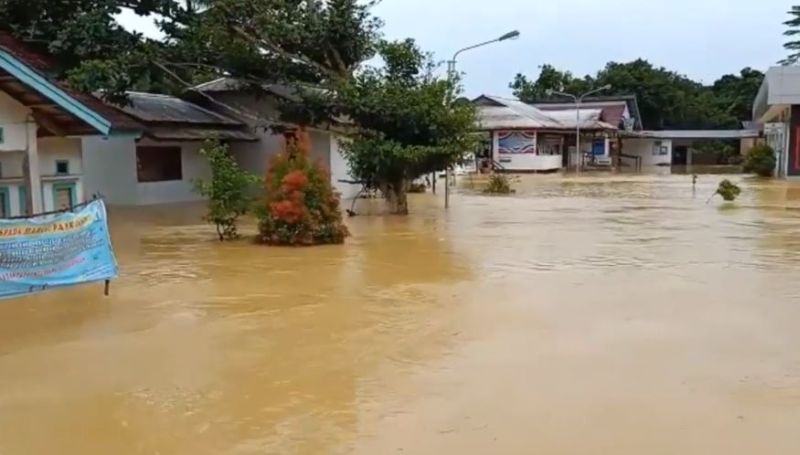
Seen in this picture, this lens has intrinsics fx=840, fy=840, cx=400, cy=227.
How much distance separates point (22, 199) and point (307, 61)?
9.03m

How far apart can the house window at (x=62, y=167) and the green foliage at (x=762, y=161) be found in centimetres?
3239

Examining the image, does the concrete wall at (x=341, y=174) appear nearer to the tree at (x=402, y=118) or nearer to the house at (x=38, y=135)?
the tree at (x=402, y=118)

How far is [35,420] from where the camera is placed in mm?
5590

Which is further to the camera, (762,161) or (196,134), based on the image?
(762,161)

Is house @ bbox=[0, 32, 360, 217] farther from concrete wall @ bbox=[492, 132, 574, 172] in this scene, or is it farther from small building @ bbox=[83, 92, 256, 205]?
concrete wall @ bbox=[492, 132, 574, 172]

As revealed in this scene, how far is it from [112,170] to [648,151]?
4512cm

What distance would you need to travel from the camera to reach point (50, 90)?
35.9ft

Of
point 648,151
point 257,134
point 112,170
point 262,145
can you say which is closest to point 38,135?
point 112,170

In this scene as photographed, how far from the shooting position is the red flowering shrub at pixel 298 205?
1408 cm

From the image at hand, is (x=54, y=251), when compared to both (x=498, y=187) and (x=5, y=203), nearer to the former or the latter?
(x=5, y=203)

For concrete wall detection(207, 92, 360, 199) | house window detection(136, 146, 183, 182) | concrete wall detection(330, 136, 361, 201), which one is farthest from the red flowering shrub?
concrete wall detection(207, 92, 360, 199)

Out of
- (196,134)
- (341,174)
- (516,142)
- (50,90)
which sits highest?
(50,90)

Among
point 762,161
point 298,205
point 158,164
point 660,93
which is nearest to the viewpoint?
point 298,205

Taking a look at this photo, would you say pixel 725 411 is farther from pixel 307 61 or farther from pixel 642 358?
pixel 307 61
